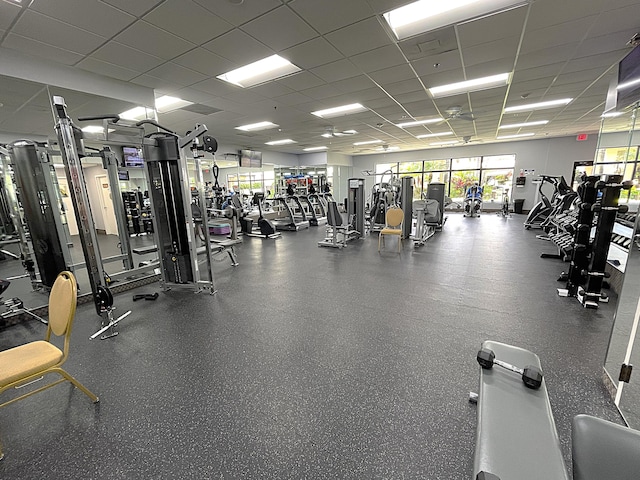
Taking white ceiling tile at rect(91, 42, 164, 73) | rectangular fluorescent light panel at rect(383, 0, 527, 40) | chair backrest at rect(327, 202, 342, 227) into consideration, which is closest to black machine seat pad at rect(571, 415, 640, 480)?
rectangular fluorescent light panel at rect(383, 0, 527, 40)

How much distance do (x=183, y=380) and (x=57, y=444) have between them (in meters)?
0.68

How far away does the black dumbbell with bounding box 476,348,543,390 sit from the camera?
120 centimetres

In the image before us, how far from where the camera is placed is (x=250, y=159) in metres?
10.8

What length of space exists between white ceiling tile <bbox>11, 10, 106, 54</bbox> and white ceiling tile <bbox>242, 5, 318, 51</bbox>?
1.64 meters

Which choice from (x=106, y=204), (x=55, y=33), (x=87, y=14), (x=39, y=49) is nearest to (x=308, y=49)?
(x=87, y=14)

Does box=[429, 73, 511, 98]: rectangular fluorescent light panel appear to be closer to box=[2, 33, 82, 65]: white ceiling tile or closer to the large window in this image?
box=[2, 33, 82, 65]: white ceiling tile

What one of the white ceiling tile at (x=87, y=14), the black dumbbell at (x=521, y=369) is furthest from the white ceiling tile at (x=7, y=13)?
the black dumbbell at (x=521, y=369)

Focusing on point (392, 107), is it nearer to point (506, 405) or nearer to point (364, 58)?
point (364, 58)

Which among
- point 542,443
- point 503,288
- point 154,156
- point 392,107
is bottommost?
point 503,288

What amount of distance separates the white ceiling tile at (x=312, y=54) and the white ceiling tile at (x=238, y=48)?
0.27m

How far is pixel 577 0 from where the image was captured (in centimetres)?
247

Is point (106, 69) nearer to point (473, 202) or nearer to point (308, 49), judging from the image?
point (308, 49)

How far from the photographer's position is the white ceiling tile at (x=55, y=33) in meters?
2.47

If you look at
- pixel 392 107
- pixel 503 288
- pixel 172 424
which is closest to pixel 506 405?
pixel 172 424
